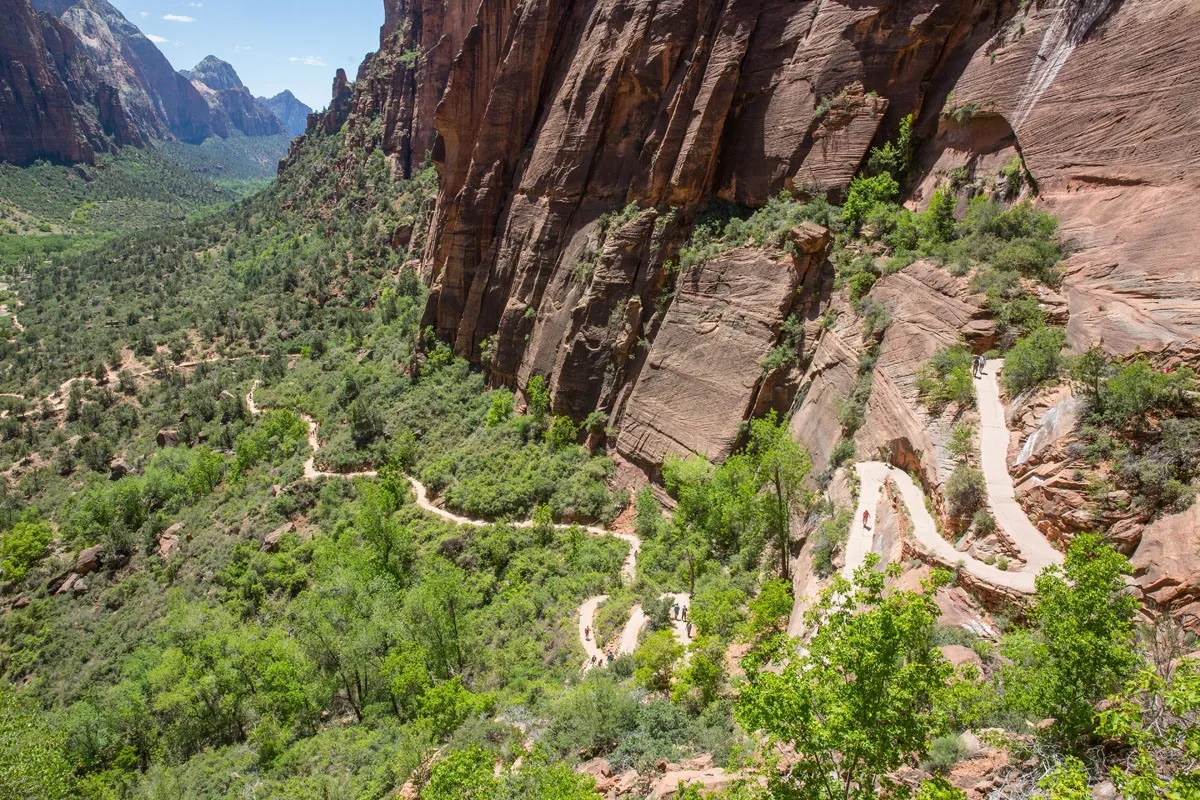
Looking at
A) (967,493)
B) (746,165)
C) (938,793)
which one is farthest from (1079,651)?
(746,165)

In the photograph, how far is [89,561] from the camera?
44.5 metres

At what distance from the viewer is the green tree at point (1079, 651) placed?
8859 mm

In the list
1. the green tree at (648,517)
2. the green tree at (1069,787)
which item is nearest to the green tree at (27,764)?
the green tree at (648,517)

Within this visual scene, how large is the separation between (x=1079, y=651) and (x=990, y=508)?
726 cm

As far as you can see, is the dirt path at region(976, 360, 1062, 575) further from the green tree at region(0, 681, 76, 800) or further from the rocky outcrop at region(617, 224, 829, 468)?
the green tree at region(0, 681, 76, 800)

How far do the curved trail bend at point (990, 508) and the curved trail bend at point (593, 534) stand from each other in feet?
26.8

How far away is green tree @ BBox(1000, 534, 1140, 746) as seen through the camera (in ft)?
29.1


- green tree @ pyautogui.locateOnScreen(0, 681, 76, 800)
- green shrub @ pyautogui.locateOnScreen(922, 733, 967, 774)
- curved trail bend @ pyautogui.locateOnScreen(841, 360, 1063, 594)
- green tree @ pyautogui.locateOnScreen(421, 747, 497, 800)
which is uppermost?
curved trail bend @ pyautogui.locateOnScreen(841, 360, 1063, 594)

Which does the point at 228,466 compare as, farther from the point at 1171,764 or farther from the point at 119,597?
the point at 1171,764

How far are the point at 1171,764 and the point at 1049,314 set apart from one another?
16263mm

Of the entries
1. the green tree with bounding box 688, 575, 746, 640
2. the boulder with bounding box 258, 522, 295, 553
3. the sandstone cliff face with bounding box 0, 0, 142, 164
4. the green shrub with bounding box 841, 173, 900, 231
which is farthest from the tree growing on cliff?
the sandstone cliff face with bounding box 0, 0, 142, 164

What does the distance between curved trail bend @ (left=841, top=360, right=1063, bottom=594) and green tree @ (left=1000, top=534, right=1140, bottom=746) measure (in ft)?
13.8

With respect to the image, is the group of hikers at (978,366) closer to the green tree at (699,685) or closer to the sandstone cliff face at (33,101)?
the green tree at (699,685)

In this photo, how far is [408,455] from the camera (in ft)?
146
